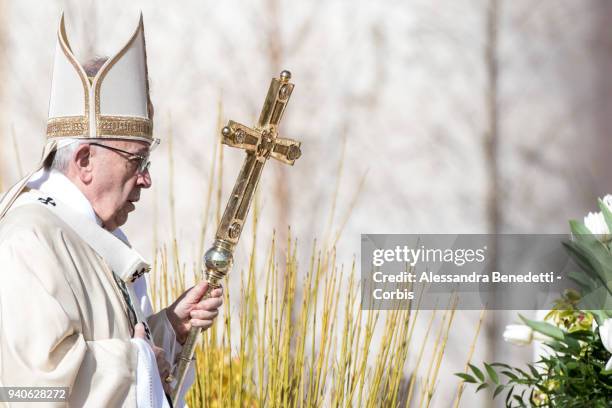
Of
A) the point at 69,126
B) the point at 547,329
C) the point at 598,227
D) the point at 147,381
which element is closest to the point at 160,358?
the point at 147,381

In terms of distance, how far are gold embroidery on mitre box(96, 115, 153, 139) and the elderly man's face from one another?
0.06 ft

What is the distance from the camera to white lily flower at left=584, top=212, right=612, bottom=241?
1.50 meters

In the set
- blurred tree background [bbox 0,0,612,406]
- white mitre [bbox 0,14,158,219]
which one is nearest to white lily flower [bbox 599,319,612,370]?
white mitre [bbox 0,14,158,219]

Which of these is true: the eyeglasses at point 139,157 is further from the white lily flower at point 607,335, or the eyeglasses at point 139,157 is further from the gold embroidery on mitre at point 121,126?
the white lily flower at point 607,335

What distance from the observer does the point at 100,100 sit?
1.68m

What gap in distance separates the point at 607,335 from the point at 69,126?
36.9 inches

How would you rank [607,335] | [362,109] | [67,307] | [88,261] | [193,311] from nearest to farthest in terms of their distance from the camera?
[607,335], [67,307], [88,261], [193,311], [362,109]

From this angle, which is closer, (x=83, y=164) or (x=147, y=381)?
(x=147, y=381)

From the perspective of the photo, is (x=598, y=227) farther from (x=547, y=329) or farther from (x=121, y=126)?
(x=121, y=126)

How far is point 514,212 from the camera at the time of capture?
318 cm

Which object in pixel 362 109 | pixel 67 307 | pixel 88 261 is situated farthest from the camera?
pixel 362 109

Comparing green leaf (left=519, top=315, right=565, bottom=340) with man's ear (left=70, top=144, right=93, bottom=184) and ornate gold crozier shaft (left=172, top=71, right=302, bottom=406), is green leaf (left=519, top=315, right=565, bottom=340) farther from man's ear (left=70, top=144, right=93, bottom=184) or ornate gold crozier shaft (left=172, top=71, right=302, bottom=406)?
man's ear (left=70, top=144, right=93, bottom=184)

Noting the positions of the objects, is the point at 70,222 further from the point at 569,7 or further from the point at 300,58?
the point at 569,7

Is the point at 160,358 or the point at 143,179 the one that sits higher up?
the point at 143,179
